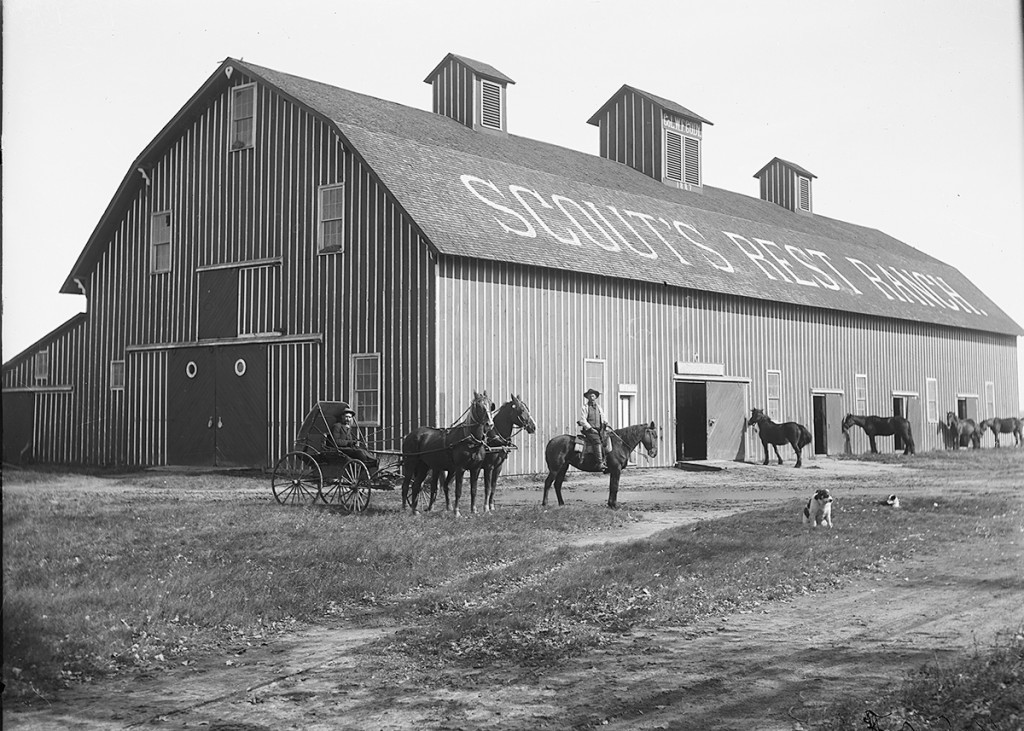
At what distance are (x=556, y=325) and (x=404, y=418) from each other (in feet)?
17.7

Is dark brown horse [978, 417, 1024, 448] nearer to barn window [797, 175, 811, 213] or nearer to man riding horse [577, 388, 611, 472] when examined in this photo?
barn window [797, 175, 811, 213]

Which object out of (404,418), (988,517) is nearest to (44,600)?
(988,517)

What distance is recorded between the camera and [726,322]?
32.9 metres

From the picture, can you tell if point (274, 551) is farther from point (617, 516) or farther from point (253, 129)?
point (253, 129)

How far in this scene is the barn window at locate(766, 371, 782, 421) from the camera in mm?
34438

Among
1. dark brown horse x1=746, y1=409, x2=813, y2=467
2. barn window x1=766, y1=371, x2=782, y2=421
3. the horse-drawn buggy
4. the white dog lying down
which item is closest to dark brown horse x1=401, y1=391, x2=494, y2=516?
the horse-drawn buggy

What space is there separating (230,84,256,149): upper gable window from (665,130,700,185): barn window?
18.7m

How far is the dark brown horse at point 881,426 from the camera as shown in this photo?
3528 centimetres

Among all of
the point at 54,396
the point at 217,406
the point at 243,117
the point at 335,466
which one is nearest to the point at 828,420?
the point at 217,406

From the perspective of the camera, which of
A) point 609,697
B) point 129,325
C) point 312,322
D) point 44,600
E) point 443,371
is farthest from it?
point 129,325

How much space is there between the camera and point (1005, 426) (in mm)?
46500

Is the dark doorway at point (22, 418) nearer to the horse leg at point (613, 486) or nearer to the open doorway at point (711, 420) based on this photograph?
the horse leg at point (613, 486)

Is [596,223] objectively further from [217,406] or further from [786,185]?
[786,185]

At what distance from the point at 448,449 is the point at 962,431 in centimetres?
3119
